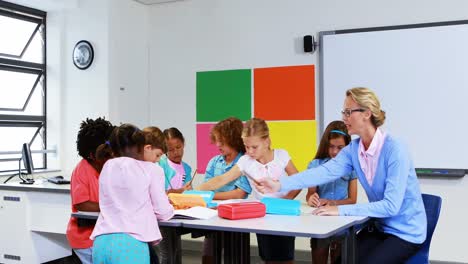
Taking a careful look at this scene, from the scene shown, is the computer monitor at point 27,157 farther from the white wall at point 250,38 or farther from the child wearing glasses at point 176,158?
the child wearing glasses at point 176,158

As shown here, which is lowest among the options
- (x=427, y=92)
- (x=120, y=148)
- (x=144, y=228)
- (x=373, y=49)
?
(x=144, y=228)

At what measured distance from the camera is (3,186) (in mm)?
4766

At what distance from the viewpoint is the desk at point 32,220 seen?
4.55 metres

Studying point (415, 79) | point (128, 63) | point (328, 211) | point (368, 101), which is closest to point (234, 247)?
point (328, 211)

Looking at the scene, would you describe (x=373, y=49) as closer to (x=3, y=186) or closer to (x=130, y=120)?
(x=130, y=120)

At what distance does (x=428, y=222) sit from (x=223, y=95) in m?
3.04

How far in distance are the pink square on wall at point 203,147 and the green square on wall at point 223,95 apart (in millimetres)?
87

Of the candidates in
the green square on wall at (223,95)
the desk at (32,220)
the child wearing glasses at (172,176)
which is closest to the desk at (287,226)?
the child wearing glasses at (172,176)

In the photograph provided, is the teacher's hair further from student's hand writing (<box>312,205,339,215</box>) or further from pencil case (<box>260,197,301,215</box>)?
pencil case (<box>260,197,301,215</box>)

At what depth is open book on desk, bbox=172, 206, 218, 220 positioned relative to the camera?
107 inches

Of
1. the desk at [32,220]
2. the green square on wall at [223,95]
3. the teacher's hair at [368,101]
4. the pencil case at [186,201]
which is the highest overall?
the green square on wall at [223,95]

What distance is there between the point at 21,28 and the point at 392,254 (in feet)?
15.2

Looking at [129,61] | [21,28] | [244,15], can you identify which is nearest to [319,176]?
[244,15]

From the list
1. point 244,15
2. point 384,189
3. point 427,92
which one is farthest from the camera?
point 244,15
